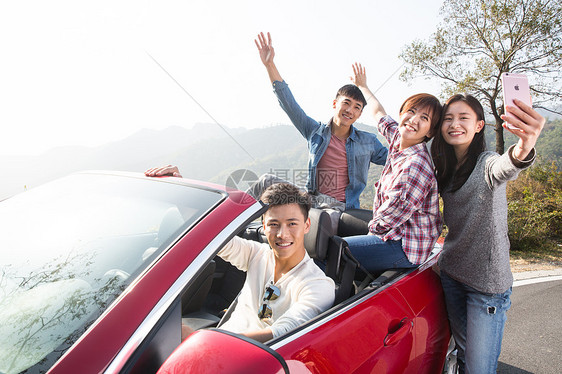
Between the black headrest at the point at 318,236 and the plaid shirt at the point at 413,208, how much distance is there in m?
0.38

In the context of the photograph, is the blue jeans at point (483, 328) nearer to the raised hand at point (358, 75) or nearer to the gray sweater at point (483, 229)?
the gray sweater at point (483, 229)

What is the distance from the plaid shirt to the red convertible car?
18 cm

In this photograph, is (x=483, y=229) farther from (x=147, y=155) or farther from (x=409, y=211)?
(x=147, y=155)

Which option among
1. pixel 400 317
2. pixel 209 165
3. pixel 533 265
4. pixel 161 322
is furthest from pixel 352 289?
pixel 209 165

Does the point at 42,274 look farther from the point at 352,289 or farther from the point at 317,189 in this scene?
the point at 317,189

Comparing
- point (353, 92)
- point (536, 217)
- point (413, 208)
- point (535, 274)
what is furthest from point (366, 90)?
point (536, 217)

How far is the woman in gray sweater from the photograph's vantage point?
74.0 inches

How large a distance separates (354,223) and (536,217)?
25.0ft

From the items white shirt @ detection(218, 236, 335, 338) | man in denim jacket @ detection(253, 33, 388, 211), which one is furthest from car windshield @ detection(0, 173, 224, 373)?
man in denim jacket @ detection(253, 33, 388, 211)

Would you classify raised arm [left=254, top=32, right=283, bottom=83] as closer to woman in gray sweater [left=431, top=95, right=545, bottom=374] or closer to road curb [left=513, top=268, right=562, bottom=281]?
woman in gray sweater [left=431, top=95, right=545, bottom=374]

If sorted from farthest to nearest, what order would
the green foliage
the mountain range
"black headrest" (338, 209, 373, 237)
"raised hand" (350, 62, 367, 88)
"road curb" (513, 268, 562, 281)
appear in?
1. the mountain range
2. the green foliage
3. "road curb" (513, 268, 562, 281)
4. "raised hand" (350, 62, 367, 88)
5. "black headrest" (338, 209, 373, 237)

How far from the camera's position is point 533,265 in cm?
628

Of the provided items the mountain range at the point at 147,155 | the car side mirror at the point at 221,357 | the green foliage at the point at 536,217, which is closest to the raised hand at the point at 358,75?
the car side mirror at the point at 221,357

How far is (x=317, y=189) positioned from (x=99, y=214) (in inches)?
92.9
